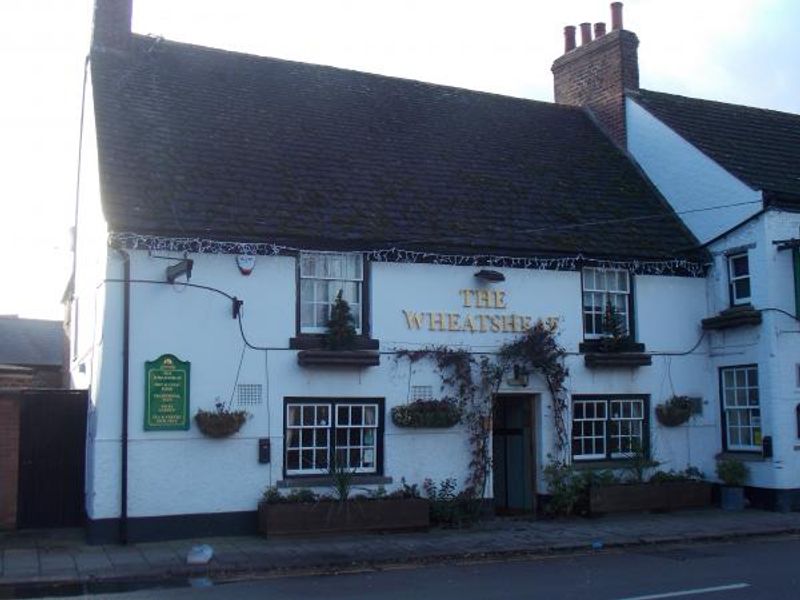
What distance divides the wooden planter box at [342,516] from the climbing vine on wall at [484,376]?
4.45ft

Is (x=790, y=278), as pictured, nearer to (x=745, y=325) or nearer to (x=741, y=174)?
(x=745, y=325)

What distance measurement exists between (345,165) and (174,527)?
737 centimetres

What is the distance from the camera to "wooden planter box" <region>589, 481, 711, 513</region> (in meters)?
16.0

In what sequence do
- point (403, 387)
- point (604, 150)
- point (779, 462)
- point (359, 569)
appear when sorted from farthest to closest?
point (604, 150), point (779, 462), point (403, 387), point (359, 569)

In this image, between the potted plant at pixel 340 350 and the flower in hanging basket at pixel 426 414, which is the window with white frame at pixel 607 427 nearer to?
the flower in hanging basket at pixel 426 414

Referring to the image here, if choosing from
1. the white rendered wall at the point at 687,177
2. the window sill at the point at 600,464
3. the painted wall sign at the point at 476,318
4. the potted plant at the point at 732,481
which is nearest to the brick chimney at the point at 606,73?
the white rendered wall at the point at 687,177

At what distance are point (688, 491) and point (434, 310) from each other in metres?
6.00

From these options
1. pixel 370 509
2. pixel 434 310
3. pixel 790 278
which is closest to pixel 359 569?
pixel 370 509

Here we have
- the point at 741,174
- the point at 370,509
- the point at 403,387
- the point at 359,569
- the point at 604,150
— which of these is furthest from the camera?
the point at 604,150

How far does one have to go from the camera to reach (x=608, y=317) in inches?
669

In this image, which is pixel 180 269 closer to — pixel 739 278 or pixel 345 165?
pixel 345 165

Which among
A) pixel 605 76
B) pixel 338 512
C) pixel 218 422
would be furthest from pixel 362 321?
pixel 605 76

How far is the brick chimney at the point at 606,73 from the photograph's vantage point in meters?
21.6

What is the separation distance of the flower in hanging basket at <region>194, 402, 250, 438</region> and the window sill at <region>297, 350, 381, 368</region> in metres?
1.34
